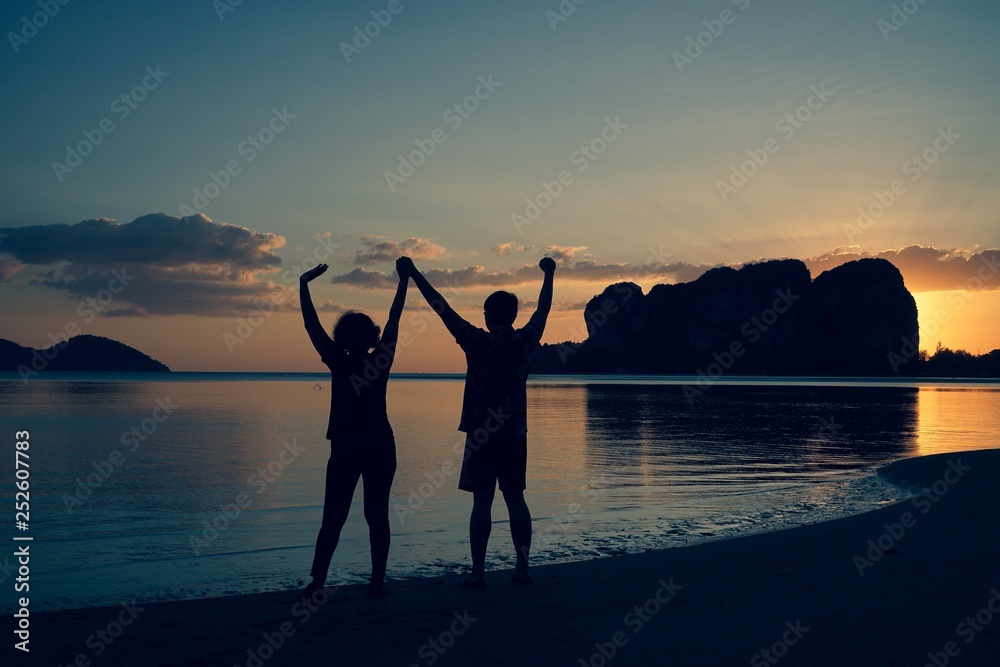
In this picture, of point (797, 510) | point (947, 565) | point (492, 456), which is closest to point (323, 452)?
point (797, 510)

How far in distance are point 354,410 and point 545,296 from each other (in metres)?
1.95

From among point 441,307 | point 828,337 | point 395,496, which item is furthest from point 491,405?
point 828,337

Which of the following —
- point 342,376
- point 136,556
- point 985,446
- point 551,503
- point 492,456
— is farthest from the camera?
point 985,446

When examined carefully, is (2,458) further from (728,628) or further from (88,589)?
(728,628)

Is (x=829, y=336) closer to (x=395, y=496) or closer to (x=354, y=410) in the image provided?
(x=395, y=496)

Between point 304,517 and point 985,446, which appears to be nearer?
point 304,517

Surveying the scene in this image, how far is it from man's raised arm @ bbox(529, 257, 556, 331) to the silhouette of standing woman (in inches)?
46.4

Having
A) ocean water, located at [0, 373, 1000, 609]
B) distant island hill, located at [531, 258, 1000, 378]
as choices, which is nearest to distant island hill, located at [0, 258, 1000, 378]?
distant island hill, located at [531, 258, 1000, 378]

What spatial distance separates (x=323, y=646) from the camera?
Result: 468 centimetres

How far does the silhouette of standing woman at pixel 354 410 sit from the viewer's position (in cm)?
559

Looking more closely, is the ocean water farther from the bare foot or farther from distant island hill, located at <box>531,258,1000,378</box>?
distant island hill, located at <box>531,258,1000,378</box>

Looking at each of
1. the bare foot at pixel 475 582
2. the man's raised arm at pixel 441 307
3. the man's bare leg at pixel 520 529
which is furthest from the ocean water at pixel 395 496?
the man's raised arm at pixel 441 307

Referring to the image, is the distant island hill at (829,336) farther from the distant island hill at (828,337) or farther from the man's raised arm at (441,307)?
the man's raised arm at (441,307)

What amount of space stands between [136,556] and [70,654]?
399 centimetres
